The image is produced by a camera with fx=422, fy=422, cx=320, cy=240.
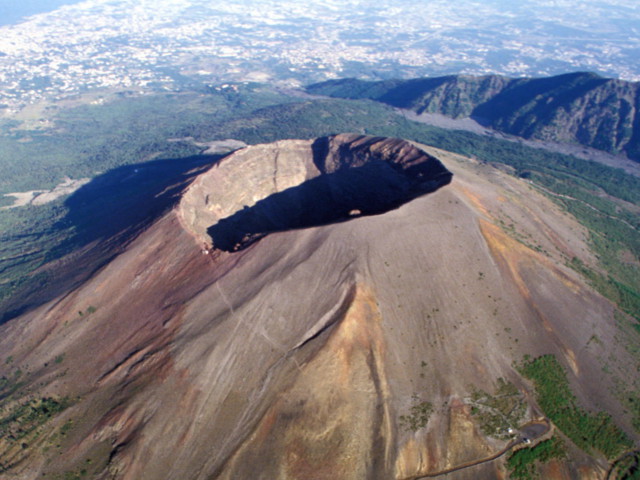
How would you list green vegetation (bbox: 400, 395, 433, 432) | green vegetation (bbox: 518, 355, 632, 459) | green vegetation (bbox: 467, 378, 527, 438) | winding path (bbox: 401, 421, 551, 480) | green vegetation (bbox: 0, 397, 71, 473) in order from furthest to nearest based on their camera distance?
1. green vegetation (bbox: 0, 397, 71, 473)
2. green vegetation (bbox: 518, 355, 632, 459)
3. green vegetation (bbox: 467, 378, 527, 438)
4. green vegetation (bbox: 400, 395, 433, 432)
5. winding path (bbox: 401, 421, 551, 480)

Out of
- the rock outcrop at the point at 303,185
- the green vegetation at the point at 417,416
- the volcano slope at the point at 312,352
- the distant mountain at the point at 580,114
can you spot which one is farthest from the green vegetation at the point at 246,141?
the green vegetation at the point at 417,416

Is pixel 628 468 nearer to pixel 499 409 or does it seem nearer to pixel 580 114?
pixel 499 409

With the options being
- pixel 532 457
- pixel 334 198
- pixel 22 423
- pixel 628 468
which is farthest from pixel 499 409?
pixel 334 198

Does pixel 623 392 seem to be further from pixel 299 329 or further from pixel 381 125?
pixel 381 125

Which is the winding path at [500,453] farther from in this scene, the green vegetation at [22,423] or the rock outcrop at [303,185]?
the green vegetation at [22,423]

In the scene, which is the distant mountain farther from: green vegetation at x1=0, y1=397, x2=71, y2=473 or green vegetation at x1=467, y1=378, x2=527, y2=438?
green vegetation at x1=0, y1=397, x2=71, y2=473

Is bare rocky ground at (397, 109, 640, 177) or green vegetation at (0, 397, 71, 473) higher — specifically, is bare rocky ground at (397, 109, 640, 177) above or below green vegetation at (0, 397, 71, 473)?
below

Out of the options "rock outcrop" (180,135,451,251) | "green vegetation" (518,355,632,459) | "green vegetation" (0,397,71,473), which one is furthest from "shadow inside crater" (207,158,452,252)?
"green vegetation" (518,355,632,459)
